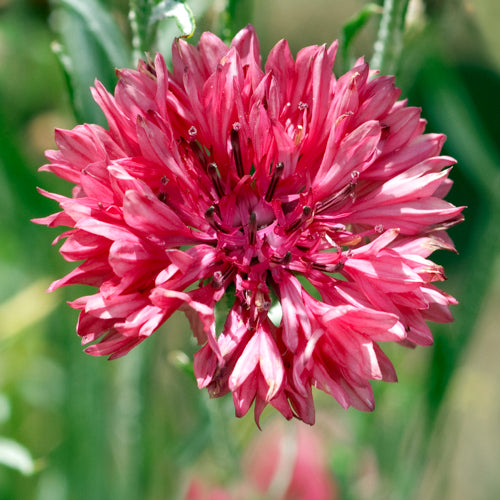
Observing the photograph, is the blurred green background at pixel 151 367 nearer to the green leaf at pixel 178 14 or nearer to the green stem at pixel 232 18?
the green stem at pixel 232 18

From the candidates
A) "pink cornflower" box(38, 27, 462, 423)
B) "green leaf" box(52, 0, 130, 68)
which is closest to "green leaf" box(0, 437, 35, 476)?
"pink cornflower" box(38, 27, 462, 423)

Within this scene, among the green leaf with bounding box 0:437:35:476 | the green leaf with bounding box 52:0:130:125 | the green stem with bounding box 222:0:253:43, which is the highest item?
the green stem with bounding box 222:0:253:43

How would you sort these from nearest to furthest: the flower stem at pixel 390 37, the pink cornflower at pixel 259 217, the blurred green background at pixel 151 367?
the pink cornflower at pixel 259 217
the flower stem at pixel 390 37
the blurred green background at pixel 151 367

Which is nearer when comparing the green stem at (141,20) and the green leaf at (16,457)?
the green stem at (141,20)

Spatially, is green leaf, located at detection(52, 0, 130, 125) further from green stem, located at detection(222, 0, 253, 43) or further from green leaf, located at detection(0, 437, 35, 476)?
green leaf, located at detection(0, 437, 35, 476)

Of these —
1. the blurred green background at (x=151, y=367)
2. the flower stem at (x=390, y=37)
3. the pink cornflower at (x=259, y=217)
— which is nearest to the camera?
the pink cornflower at (x=259, y=217)

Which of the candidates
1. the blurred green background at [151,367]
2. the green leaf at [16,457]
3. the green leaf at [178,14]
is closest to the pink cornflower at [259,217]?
the green leaf at [178,14]

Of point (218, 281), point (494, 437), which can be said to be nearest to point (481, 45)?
point (218, 281)
